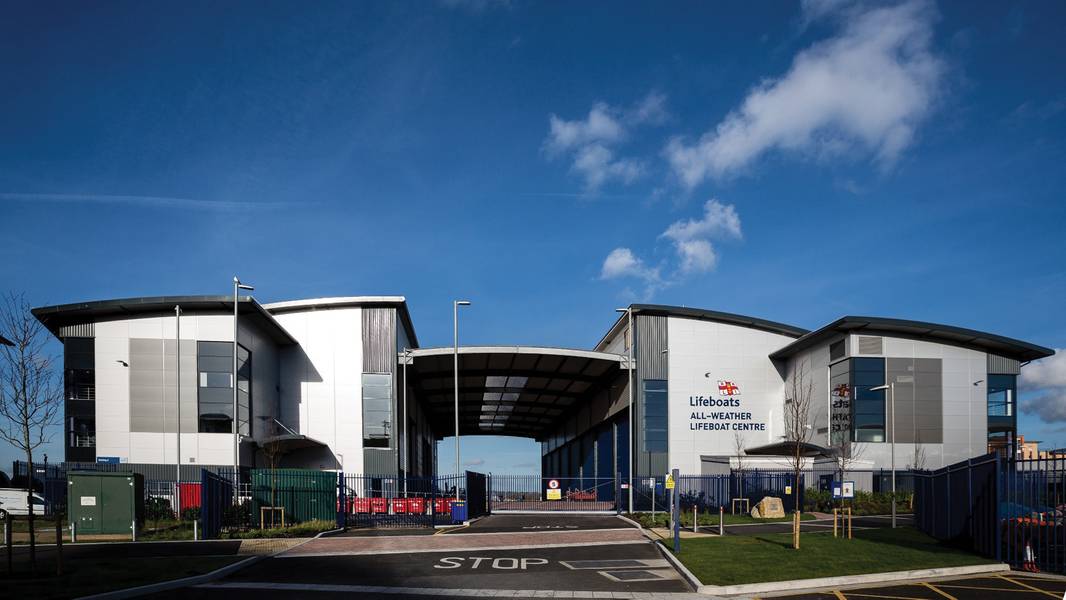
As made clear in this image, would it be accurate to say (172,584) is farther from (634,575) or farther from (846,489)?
(846,489)

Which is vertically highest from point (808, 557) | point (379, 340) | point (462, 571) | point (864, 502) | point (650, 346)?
point (379, 340)

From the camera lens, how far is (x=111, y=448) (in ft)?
135

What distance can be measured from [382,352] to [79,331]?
635 inches

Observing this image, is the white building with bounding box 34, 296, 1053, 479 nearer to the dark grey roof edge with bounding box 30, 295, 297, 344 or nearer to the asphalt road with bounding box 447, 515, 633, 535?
the dark grey roof edge with bounding box 30, 295, 297, 344

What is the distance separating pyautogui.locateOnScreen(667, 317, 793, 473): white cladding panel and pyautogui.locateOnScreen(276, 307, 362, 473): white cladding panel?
19.2 meters

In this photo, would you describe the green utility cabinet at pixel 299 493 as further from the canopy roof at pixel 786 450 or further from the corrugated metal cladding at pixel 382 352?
the canopy roof at pixel 786 450

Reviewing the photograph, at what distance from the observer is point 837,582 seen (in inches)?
647

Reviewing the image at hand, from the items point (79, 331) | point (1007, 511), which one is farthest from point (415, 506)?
point (1007, 511)

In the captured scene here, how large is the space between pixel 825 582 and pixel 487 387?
52.1 m

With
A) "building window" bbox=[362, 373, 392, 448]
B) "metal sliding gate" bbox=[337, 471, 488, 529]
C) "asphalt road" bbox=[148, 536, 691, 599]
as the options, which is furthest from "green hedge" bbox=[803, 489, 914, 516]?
"building window" bbox=[362, 373, 392, 448]

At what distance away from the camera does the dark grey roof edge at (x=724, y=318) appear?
165 feet

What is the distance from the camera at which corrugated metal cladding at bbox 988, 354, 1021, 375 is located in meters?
46.8

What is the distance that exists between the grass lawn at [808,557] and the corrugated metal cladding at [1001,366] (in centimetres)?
2701

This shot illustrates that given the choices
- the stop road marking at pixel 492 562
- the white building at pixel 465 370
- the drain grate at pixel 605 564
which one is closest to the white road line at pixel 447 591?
the stop road marking at pixel 492 562
